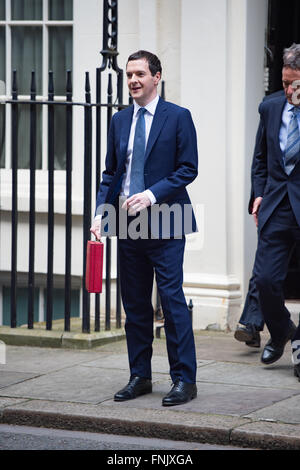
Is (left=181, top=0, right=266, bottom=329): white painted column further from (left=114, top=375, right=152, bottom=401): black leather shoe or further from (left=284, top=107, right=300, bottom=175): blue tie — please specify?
(left=114, top=375, right=152, bottom=401): black leather shoe

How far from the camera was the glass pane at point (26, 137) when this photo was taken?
9.77 metres

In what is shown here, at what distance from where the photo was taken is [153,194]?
5.96 metres

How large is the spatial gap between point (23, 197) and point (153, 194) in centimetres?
372

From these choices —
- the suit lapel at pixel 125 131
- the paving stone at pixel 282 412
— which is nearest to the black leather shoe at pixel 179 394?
the paving stone at pixel 282 412

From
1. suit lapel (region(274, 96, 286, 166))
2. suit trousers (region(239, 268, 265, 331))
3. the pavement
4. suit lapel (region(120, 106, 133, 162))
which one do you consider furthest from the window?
suit lapel (region(120, 106, 133, 162))

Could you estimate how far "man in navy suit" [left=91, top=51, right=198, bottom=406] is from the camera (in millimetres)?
6074

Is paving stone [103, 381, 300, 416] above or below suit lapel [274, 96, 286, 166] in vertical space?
below

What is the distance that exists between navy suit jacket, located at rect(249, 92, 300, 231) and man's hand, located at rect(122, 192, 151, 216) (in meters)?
1.14

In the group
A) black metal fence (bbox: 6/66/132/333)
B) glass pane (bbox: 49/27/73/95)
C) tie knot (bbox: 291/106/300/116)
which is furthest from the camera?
glass pane (bbox: 49/27/73/95)

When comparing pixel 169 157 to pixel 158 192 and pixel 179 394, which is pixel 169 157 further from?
pixel 179 394

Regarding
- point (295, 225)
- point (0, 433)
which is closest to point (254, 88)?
point (295, 225)

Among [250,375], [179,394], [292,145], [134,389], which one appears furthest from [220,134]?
[179,394]

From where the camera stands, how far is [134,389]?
6.29 m
